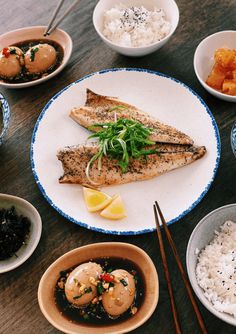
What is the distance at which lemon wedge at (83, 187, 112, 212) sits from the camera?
7.28ft

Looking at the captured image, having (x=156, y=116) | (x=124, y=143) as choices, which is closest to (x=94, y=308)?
(x=124, y=143)

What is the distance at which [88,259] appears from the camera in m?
2.09

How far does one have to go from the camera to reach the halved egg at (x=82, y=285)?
6.37 feet

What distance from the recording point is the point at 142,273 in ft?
6.72

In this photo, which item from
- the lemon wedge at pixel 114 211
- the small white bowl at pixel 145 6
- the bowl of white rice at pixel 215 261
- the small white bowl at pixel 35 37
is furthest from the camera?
the small white bowl at pixel 35 37

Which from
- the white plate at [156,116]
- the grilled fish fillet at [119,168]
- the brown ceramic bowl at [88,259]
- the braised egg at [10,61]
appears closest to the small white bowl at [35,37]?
the braised egg at [10,61]

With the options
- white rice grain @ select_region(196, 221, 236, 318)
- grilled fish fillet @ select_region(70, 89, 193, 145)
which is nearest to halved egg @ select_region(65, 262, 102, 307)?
white rice grain @ select_region(196, 221, 236, 318)

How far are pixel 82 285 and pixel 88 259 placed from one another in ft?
0.57

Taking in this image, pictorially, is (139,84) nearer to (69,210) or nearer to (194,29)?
(194,29)

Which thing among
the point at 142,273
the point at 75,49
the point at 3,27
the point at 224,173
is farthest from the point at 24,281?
the point at 3,27

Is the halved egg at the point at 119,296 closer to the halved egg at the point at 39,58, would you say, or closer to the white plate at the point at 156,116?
the white plate at the point at 156,116

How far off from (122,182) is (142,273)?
490mm

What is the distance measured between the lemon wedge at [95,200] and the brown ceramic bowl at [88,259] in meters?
0.23

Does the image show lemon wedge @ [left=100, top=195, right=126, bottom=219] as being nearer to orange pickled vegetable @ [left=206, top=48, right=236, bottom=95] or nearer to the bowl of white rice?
the bowl of white rice
